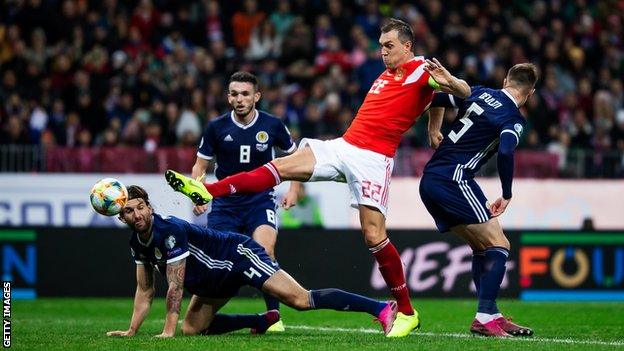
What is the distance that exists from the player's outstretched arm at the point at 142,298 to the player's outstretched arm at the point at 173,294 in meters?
0.23

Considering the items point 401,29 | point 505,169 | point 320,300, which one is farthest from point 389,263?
point 401,29

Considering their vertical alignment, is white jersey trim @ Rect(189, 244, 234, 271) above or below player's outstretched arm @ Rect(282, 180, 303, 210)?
below

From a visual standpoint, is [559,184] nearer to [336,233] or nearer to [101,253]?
[336,233]

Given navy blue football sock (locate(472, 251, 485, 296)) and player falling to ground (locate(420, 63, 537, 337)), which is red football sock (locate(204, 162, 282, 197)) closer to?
player falling to ground (locate(420, 63, 537, 337))

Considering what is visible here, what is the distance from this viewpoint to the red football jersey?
10.2 metres

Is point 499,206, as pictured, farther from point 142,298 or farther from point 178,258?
point 142,298

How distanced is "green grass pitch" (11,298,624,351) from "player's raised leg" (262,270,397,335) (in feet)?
0.71

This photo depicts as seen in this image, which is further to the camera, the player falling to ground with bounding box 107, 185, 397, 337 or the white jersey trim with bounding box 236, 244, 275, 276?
the white jersey trim with bounding box 236, 244, 275, 276

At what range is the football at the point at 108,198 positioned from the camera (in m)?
9.54

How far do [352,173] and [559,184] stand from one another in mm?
10893

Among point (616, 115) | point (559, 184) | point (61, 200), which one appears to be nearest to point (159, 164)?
point (61, 200)

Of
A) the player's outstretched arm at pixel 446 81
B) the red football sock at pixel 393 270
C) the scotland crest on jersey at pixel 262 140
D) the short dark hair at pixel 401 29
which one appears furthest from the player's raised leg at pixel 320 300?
the short dark hair at pixel 401 29

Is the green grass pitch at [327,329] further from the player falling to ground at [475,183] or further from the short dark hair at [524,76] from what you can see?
the short dark hair at [524,76]

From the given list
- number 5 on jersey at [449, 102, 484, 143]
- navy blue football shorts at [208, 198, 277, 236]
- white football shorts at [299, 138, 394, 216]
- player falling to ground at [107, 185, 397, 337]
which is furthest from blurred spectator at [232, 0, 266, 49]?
white football shorts at [299, 138, 394, 216]
